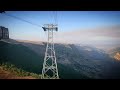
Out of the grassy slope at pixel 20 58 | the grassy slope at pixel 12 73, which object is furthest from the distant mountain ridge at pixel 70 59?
the grassy slope at pixel 12 73

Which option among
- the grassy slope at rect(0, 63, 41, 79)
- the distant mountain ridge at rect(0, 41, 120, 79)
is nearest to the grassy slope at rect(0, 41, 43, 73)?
the distant mountain ridge at rect(0, 41, 120, 79)

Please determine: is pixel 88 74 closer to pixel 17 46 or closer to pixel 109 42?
pixel 109 42

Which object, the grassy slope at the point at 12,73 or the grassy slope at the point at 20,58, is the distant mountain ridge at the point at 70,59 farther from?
the grassy slope at the point at 12,73

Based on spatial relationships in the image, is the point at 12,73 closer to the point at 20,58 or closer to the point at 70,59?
the point at 20,58

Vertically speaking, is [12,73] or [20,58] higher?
[20,58]

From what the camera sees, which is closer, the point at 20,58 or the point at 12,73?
the point at 12,73

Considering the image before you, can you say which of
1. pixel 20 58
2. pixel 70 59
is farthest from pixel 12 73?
pixel 70 59

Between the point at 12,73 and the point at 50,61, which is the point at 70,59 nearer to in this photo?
the point at 50,61

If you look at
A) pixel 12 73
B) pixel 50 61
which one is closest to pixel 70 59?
pixel 50 61
